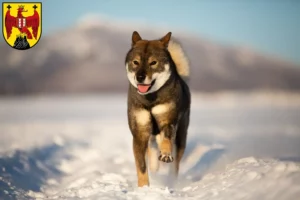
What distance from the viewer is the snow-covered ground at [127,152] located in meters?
4.71

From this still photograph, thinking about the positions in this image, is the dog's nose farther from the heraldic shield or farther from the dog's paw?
the heraldic shield

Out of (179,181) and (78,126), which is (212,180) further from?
Result: (78,126)

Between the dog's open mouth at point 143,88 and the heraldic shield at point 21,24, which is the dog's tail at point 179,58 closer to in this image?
the dog's open mouth at point 143,88

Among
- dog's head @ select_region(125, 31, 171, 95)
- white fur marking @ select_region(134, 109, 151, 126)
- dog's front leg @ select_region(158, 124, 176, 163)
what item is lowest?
dog's front leg @ select_region(158, 124, 176, 163)

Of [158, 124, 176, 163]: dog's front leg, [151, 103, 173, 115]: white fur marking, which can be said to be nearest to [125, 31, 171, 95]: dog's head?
[151, 103, 173, 115]: white fur marking

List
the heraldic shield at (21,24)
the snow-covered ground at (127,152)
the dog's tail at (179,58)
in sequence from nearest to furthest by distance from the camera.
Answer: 1. the snow-covered ground at (127,152)
2. the dog's tail at (179,58)
3. the heraldic shield at (21,24)

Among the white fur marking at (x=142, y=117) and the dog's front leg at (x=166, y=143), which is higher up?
the white fur marking at (x=142, y=117)

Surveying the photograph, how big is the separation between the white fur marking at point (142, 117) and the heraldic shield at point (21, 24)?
6.00 ft

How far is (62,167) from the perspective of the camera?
6.77 m

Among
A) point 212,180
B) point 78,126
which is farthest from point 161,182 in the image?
point 78,126

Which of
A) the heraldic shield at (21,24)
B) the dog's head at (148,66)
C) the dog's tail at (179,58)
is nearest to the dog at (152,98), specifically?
the dog's head at (148,66)

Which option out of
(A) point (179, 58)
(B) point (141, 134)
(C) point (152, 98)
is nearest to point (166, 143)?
(B) point (141, 134)

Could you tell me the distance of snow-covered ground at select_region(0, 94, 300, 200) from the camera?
15.4ft

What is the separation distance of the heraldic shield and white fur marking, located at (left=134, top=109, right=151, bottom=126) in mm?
1827
